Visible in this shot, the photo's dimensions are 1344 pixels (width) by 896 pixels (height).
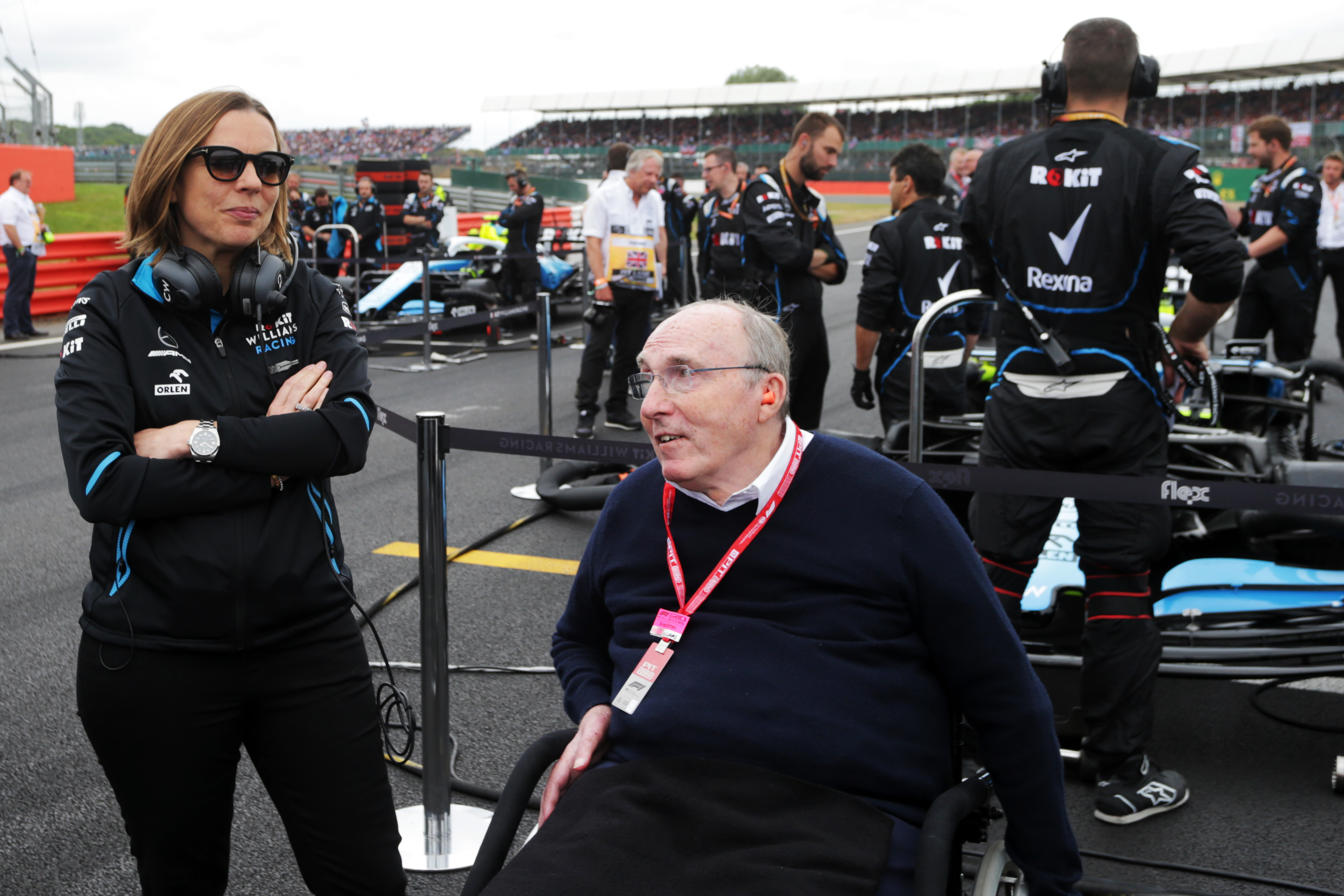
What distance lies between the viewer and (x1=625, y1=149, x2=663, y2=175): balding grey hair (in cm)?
822

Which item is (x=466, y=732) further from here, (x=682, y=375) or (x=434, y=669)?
(x=682, y=375)

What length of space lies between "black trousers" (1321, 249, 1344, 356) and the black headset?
26.2 feet

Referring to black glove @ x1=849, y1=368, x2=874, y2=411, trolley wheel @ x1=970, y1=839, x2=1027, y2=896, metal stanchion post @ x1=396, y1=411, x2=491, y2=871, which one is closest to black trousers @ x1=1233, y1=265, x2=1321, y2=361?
black glove @ x1=849, y1=368, x2=874, y2=411

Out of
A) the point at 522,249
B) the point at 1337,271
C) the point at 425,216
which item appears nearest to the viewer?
the point at 1337,271

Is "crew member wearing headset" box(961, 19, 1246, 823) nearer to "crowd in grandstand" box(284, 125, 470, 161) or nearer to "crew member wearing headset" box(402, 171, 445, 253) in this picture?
"crew member wearing headset" box(402, 171, 445, 253)

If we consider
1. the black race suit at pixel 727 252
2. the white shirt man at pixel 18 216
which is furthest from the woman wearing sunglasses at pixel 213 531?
the white shirt man at pixel 18 216

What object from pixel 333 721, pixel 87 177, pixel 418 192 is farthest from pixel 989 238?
pixel 87 177

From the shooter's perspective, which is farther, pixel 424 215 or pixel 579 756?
pixel 424 215

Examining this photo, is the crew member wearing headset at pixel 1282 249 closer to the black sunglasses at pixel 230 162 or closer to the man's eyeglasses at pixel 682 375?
the man's eyeglasses at pixel 682 375

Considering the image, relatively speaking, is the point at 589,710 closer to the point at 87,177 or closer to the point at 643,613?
the point at 643,613

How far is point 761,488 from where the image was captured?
6.81 feet

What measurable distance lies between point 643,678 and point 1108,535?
1.69 metres

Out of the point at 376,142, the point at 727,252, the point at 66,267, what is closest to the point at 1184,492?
the point at 727,252

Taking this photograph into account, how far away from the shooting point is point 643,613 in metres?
2.11
